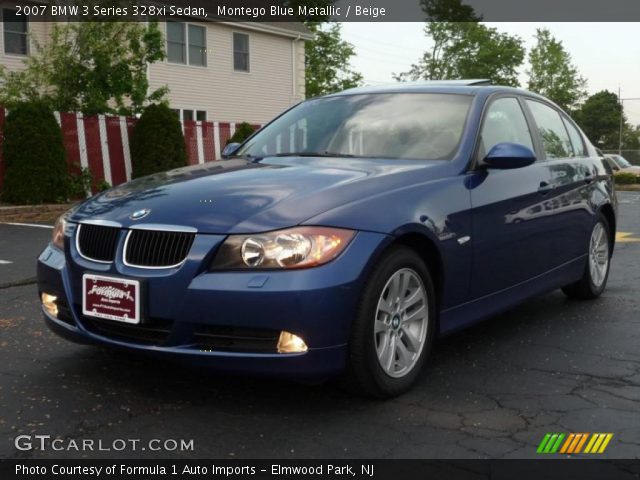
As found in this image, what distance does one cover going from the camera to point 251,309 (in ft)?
11.7

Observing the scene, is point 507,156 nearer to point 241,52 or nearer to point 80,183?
point 80,183

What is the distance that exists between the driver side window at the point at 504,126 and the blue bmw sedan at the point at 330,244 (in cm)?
2

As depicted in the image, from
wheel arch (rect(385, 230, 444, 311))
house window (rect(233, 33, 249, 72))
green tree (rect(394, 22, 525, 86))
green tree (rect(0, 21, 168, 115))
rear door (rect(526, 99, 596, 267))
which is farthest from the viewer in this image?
green tree (rect(394, 22, 525, 86))

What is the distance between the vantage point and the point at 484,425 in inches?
147

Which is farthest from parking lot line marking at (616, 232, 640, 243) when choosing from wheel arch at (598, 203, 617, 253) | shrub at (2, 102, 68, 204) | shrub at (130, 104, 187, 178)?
shrub at (2, 102, 68, 204)

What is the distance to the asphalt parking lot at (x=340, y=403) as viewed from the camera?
3479 millimetres

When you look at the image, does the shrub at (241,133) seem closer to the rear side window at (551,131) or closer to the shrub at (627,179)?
the rear side window at (551,131)

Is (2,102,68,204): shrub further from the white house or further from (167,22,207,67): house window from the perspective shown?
(167,22,207,67): house window

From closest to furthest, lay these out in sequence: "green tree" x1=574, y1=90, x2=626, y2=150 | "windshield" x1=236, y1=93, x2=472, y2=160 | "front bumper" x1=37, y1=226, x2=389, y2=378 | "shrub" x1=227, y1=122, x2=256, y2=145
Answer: "front bumper" x1=37, y1=226, x2=389, y2=378, "windshield" x1=236, y1=93, x2=472, y2=160, "shrub" x1=227, y1=122, x2=256, y2=145, "green tree" x1=574, y1=90, x2=626, y2=150

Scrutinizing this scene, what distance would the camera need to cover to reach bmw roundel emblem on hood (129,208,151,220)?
154 inches

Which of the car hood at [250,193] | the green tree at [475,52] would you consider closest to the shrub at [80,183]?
the car hood at [250,193]

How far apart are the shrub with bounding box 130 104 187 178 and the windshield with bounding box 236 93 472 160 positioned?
11.5m

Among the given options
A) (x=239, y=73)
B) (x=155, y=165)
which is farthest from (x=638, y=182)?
(x=155, y=165)

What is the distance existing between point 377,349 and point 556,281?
2244 millimetres
